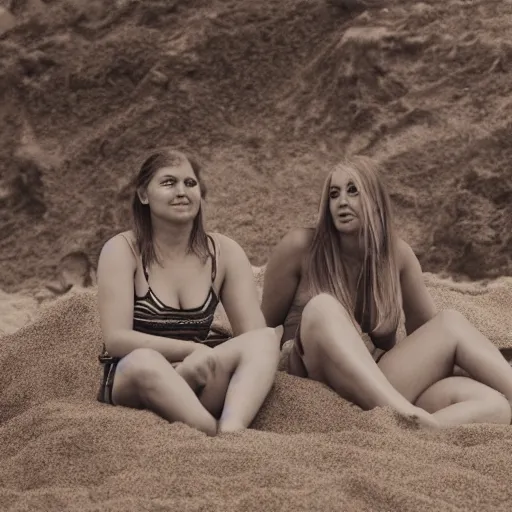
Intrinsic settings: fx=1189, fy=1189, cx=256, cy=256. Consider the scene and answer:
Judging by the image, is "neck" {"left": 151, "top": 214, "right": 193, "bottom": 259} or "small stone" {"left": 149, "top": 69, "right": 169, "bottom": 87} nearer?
"neck" {"left": 151, "top": 214, "right": 193, "bottom": 259}

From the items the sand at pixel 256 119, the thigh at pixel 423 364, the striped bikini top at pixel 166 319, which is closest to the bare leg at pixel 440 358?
the thigh at pixel 423 364

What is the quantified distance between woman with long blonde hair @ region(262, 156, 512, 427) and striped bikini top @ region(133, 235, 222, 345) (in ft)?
1.13

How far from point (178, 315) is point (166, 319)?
4 centimetres

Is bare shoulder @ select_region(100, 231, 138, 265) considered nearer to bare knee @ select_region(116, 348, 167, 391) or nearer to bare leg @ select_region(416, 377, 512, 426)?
bare knee @ select_region(116, 348, 167, 391)

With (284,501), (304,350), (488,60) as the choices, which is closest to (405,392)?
(304,350)

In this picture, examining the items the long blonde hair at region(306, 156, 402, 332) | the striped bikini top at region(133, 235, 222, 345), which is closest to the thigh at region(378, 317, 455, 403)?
the long blonde hair at region(306, 156, 402, 332)

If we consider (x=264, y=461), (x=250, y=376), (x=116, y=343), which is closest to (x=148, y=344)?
(x=116, y=343)

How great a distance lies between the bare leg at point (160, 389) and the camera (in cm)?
348

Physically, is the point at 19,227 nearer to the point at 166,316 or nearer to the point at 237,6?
the point at 237,6

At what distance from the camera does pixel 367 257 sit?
420cm

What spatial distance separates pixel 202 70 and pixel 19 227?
4.11 feet

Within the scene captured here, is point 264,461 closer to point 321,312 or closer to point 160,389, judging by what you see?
point 160,389

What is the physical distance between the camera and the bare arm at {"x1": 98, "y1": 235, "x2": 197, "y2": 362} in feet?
12.3

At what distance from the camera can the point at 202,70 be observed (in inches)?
245
